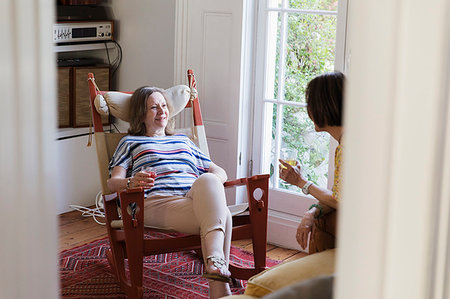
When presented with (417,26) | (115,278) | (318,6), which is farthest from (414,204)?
(318,6)

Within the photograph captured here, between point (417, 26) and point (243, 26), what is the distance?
10.0 feet

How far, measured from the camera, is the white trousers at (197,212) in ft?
10.3

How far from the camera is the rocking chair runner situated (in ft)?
10.0

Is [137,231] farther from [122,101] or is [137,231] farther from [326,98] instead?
[326,98]

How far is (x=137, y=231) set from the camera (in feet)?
10.1

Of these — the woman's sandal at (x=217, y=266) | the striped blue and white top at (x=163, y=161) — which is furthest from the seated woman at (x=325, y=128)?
the striped blue and white top at (x=163, y=161)

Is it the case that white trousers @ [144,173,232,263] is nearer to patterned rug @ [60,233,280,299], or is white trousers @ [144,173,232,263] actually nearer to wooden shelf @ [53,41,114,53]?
patterned rug @ [60,233,280,299]

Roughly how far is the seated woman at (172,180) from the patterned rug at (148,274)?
346 millimetres

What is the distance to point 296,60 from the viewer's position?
3.94 metres

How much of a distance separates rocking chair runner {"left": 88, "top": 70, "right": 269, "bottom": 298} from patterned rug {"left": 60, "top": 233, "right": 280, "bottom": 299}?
0.10 m

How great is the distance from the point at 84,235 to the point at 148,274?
2.32 ft

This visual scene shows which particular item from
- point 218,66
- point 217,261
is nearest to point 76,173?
point 218,66

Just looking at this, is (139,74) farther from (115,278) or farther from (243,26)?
(115,278)

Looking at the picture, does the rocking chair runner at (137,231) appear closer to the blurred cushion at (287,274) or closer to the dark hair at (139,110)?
the dark hair at (139,110)
